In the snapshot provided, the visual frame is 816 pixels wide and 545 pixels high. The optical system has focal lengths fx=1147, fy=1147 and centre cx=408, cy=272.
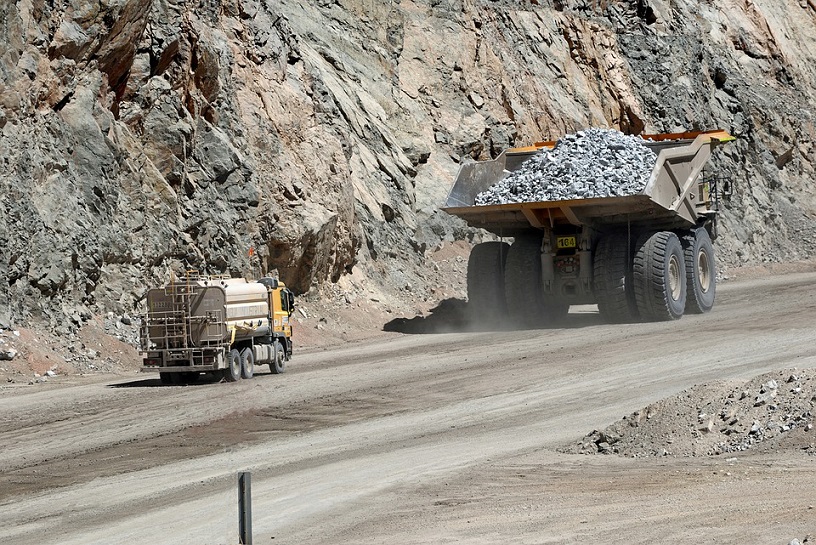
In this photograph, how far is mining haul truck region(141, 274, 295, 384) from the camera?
17.9m

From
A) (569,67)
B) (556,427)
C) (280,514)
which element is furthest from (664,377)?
(569,67)

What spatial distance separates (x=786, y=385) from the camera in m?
11.4

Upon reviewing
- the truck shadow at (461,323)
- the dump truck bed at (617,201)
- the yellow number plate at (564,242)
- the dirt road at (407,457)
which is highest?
the dump truck bed at (617,201)

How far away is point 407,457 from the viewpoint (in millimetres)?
11750

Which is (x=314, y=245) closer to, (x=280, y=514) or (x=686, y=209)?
(x=686, y=209)

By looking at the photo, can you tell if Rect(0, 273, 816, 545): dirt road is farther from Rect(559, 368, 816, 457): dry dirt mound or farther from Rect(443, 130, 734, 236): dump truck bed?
Rect(443, 130, 734, 236): dump truck bed

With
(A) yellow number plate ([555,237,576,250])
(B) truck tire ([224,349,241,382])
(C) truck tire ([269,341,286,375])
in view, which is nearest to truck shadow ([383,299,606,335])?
(A) yellow number plate ([555,237,576,250])

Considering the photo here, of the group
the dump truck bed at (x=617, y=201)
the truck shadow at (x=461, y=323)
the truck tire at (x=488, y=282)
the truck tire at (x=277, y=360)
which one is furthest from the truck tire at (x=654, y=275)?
the truck tire at (x=277, y=360)

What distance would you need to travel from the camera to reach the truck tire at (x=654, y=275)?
23281 mm

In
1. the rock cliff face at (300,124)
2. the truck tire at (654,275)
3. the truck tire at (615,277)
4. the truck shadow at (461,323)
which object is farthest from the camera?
the truck shadow at (461,323)

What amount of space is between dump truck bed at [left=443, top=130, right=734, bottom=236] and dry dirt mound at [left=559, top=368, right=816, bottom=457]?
1094 centimetres

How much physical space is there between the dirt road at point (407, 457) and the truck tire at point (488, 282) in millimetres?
3853

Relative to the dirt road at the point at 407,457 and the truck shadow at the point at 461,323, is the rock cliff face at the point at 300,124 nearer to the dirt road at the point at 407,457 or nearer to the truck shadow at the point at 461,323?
the truck shadow at the point at 461,323

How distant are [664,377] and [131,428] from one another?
293 inches
